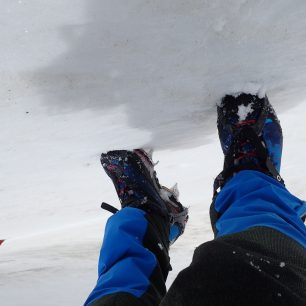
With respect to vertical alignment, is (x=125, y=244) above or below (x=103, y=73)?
below

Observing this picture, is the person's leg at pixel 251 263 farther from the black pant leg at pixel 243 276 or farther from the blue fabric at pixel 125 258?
the blue fabric at pixel 125 258

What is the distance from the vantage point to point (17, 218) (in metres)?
1.83

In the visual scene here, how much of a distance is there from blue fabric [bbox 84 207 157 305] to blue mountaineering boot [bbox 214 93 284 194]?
27 cm

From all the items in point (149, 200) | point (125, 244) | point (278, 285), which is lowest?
point (278, 285)

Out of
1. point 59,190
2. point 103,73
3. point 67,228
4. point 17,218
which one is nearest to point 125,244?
point 103,73

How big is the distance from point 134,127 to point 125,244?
1.26 feet

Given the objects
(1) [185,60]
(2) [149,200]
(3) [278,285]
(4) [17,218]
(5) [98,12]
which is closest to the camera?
(3) [278,285]

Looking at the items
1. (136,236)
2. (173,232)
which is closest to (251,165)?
(136,236)

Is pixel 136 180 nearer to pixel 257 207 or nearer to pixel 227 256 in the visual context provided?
pixel 257 207

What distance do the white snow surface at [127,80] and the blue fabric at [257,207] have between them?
28cm

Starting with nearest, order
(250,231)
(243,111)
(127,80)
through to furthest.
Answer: (250,231) → (127,80) → (243,111)

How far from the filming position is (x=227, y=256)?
0.60 meters

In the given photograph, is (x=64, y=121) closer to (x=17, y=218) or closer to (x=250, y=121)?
(x=250, y=121)

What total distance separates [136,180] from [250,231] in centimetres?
70
